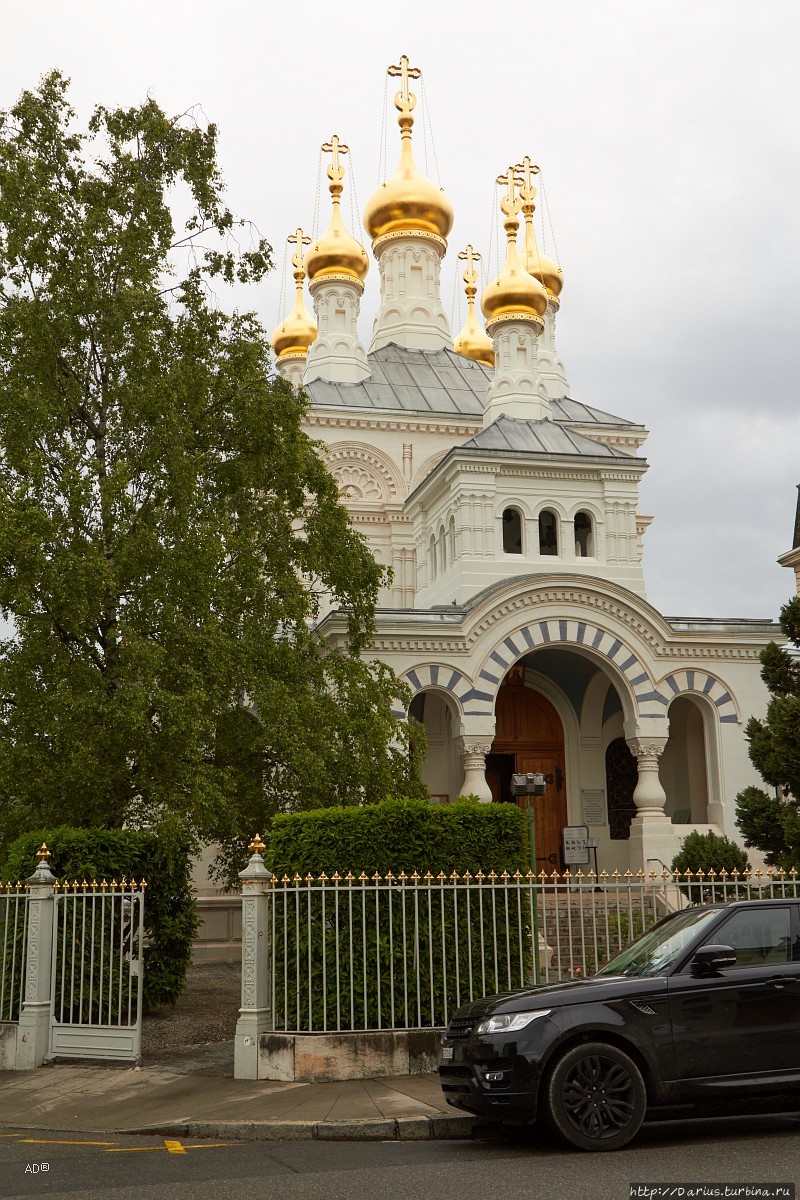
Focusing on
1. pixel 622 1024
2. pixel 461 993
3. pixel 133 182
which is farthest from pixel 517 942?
pixel 133 182

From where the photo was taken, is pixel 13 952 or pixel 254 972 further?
pixel 13 952

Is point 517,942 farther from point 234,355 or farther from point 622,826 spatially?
point 622,826

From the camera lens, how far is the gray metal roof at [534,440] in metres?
24.8

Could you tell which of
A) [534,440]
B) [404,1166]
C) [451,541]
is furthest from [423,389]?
[404,1166]

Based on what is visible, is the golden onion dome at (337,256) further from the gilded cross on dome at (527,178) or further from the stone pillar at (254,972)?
the stone pillar at (254,972)

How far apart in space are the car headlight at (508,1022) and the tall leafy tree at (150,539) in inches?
229

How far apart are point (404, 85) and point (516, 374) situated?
14.1 metres

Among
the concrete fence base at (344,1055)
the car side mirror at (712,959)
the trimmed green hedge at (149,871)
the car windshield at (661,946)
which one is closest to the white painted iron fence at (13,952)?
the trimmed green hedge at (149,871)

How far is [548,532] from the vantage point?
25.0m

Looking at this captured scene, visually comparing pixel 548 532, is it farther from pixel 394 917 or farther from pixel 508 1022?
pixel 508 1022

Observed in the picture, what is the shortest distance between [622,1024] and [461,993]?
3.51 m

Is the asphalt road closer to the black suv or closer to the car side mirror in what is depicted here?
the black suv

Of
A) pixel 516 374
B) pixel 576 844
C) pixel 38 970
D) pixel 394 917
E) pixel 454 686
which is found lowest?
pixel 38 970

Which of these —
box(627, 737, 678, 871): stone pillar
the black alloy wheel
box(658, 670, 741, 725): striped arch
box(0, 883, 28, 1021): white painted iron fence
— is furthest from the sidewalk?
box(658, 670, 741, 725): striped arch
